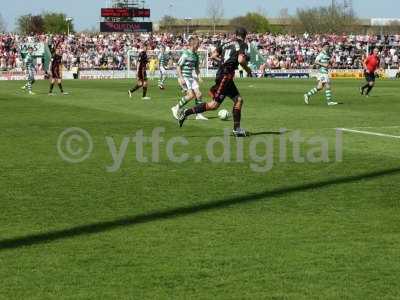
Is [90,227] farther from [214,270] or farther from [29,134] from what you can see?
[29,134]

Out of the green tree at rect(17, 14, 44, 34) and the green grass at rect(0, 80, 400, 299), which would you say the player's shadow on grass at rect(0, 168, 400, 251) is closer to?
the green grass at rect(0, 80, 400, 299)

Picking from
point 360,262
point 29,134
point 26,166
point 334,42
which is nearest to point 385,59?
point 334,42

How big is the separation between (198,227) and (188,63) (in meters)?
15.0

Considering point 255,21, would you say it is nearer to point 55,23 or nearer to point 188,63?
point 55,23

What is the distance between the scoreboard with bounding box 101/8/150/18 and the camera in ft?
312

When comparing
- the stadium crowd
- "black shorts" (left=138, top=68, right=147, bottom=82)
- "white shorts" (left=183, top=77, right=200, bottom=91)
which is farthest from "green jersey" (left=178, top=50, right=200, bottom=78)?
the stadium crowd

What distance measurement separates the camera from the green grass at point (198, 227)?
6434 millimetres

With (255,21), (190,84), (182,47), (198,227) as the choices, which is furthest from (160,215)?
(255,21)

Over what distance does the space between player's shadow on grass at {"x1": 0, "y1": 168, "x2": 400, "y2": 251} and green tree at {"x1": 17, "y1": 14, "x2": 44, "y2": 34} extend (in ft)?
400

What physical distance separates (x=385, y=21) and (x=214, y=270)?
14557 cm

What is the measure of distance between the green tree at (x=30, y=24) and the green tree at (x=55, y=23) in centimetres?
215

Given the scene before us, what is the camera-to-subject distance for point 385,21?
14725 centimetres

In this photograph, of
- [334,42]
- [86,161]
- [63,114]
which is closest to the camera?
[86,161]

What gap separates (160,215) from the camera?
29.9 feet
